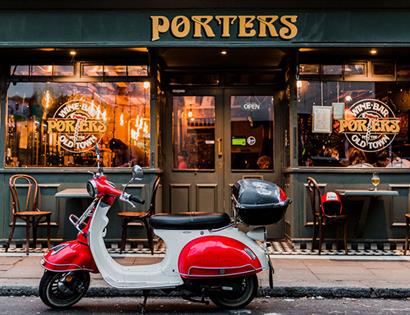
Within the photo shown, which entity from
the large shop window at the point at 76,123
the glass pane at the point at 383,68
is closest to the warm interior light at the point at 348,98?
the glass pane at the point at 383,68

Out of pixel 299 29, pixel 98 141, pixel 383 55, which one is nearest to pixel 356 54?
pixel 383 55

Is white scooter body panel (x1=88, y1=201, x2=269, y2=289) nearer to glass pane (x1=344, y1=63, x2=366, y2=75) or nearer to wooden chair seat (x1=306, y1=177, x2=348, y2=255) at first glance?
wooden chair seat (x1=306, y1=177, x2=348, y2=255)

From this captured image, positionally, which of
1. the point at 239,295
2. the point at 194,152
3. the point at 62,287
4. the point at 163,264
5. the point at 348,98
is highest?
the point at 348,98

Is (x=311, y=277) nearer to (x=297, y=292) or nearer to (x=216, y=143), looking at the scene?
(x=297, y=292)

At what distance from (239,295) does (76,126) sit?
462 cm

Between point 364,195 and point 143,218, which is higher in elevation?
point 364,195

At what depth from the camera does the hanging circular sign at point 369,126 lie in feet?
27.8

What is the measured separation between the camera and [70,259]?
5.07 metres

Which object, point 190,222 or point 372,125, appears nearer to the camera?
point 190,222

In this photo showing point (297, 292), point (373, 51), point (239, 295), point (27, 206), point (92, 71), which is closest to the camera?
point (239, 295)

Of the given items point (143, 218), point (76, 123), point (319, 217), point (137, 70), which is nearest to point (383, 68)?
point (319, 217)

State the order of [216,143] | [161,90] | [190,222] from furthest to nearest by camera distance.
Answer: [216,143] < [161,90] < [190,222]

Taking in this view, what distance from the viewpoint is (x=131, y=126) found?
852 cm

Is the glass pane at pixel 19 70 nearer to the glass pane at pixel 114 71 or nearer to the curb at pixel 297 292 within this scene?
the glass pane at pixel 114 71
